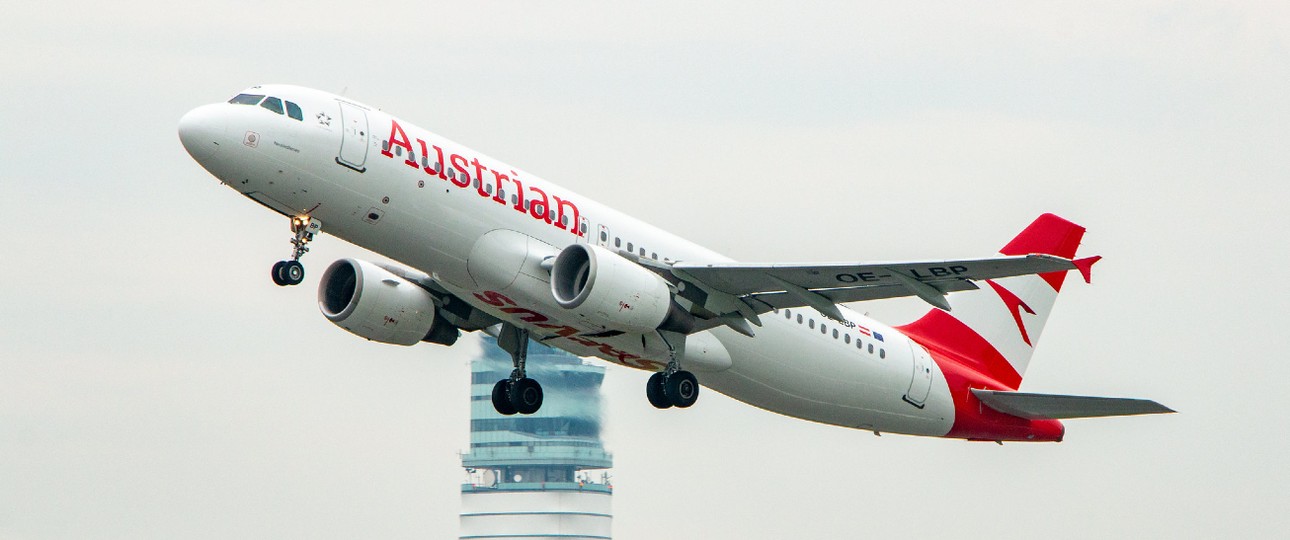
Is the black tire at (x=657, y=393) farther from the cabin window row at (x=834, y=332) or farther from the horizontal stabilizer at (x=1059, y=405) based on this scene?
the horizontal stabilizer at (x=1059, y=405)

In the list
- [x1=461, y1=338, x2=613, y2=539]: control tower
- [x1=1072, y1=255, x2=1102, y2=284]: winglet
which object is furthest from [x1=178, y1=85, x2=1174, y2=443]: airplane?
[x1=461, y1=338, x2=613, y2=539]: control tower

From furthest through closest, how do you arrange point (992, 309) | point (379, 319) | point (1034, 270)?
point (992, 309) < point (379, 319) < point (1034, 270)

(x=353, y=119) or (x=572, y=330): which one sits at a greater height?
(x=353, y=119)

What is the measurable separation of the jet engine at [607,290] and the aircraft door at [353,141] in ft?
14.8

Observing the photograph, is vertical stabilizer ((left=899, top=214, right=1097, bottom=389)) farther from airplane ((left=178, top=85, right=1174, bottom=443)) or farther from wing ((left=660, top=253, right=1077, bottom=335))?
wing ((left=660, top=253, right=1077, bottom=335))

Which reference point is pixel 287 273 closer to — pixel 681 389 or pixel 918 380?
pixel 681 389

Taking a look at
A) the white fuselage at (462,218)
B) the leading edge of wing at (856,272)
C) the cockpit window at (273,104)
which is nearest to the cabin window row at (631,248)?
the white fuselage at (462,218)

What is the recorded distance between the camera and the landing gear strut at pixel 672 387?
142ft

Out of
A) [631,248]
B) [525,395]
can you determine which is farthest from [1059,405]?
[525,395]

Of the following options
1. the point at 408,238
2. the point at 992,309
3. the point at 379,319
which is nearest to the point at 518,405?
the point at 379,319

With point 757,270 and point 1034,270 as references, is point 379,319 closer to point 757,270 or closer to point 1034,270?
point 757,270

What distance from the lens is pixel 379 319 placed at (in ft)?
148

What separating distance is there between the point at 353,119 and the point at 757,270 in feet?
29.2

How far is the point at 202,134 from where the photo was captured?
3797cm
